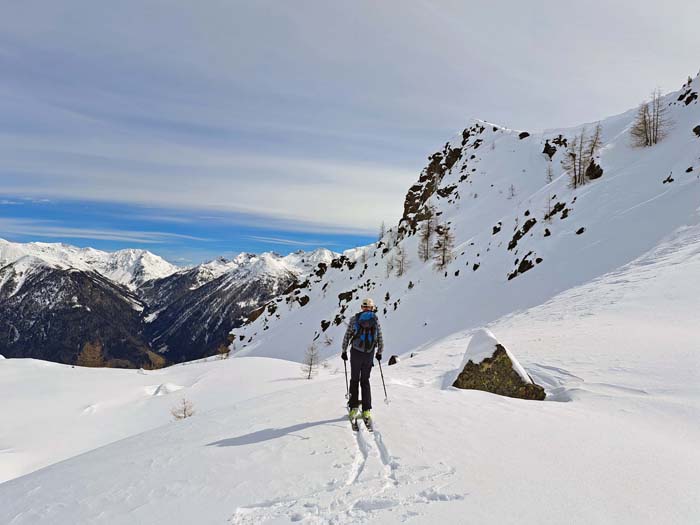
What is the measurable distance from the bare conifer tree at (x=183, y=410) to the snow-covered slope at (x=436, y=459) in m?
11.0

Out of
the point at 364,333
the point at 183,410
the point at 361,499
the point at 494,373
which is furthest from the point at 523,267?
the point at 361,499

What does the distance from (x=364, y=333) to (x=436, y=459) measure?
122 inches

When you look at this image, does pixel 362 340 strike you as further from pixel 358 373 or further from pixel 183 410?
pixel 183 410

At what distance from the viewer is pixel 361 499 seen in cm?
436

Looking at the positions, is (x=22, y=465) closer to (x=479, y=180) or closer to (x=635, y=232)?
(x=635, y=232)

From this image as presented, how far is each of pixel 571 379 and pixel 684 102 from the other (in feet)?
185

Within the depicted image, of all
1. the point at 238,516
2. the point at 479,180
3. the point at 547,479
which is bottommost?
the point at 238,516

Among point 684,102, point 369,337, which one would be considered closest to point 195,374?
point 369,337

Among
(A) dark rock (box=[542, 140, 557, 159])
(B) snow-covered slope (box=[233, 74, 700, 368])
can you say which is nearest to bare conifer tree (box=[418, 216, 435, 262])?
(B) snow-covered slope (box=[233, 74, 700, 368])

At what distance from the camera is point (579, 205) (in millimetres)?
36188

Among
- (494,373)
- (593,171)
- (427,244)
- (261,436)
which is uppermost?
(593,171)

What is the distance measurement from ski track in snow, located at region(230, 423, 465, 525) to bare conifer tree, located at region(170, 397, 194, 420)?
16354 mm

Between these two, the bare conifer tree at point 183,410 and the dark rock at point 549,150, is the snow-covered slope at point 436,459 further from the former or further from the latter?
the dark rock at point 549,150

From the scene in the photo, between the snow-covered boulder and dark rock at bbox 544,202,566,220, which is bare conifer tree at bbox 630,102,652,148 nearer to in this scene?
dark rock at bbox 544,202,566,220
